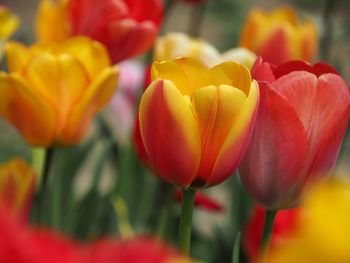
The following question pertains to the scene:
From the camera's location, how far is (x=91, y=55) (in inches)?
21.3

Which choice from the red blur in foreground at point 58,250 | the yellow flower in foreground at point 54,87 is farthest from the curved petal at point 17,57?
the red blur in foreground at point 58,250

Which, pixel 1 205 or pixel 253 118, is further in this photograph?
pixel 253 118

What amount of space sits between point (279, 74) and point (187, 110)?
70mm

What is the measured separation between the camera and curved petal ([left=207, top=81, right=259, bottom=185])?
380mm

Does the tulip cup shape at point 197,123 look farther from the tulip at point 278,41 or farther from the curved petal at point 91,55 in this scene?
the tulip at point 278,41

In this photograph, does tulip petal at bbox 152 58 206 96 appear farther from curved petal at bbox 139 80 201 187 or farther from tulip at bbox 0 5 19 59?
tulip at bbox 0 5 19 59

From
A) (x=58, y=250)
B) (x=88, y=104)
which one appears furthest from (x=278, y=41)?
(x=58, y=250)

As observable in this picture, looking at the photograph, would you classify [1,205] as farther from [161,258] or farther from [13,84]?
[13,84]

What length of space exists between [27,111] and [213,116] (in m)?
0.18

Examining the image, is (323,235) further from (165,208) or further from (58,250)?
(165,208)

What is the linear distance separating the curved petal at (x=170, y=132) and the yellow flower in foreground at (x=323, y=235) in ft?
0.76

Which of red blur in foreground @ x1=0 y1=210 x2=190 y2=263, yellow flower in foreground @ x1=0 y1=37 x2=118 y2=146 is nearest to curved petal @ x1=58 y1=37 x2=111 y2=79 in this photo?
yellow flower in foreground @ x1=0 y1=37 x2=118 y2=146

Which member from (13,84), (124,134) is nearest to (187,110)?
(13,84)

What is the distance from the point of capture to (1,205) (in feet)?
0.59
